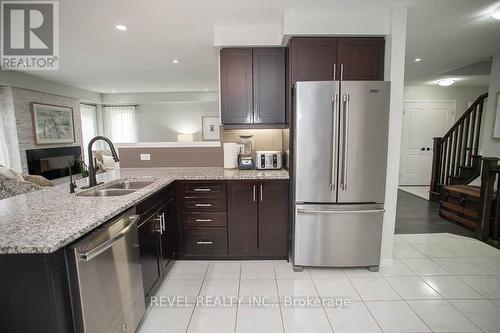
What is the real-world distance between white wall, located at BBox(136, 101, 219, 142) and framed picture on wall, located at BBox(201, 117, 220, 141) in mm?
132

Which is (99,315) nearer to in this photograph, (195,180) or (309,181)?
(195,180)

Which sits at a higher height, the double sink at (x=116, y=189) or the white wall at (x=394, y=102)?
the white wall at (x=394, y=102)

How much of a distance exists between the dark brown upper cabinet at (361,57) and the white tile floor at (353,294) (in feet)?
6.48

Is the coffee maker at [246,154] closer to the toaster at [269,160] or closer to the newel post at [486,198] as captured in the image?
the toaster at [269,160]

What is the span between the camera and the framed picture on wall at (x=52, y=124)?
526 centimetres

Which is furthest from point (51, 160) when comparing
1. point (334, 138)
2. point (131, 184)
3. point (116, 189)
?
point (334, 138)

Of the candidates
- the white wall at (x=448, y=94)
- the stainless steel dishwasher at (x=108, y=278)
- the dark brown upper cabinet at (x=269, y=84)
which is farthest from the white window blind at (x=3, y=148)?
the white wall at (x=448, y=94)

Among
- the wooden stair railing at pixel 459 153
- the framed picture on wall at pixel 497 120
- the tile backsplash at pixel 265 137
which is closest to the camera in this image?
the tile backsplash at pixel 265 137

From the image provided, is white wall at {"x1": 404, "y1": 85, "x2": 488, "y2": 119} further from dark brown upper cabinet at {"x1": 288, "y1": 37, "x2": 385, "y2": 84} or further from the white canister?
the white canister

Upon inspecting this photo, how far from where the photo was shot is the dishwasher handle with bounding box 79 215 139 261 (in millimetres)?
1178

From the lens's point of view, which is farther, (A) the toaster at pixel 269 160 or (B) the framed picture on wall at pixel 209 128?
(B) the framed picture on wall at pixel 209 128

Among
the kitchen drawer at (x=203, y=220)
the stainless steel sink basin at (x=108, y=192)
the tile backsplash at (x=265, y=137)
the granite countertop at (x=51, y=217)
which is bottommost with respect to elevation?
the kitchen drawer at (x=203, y=220)

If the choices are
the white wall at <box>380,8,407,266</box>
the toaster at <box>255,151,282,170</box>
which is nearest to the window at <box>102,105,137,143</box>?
the toaster at <box>255,151,282,170</box>

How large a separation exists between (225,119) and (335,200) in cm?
148
